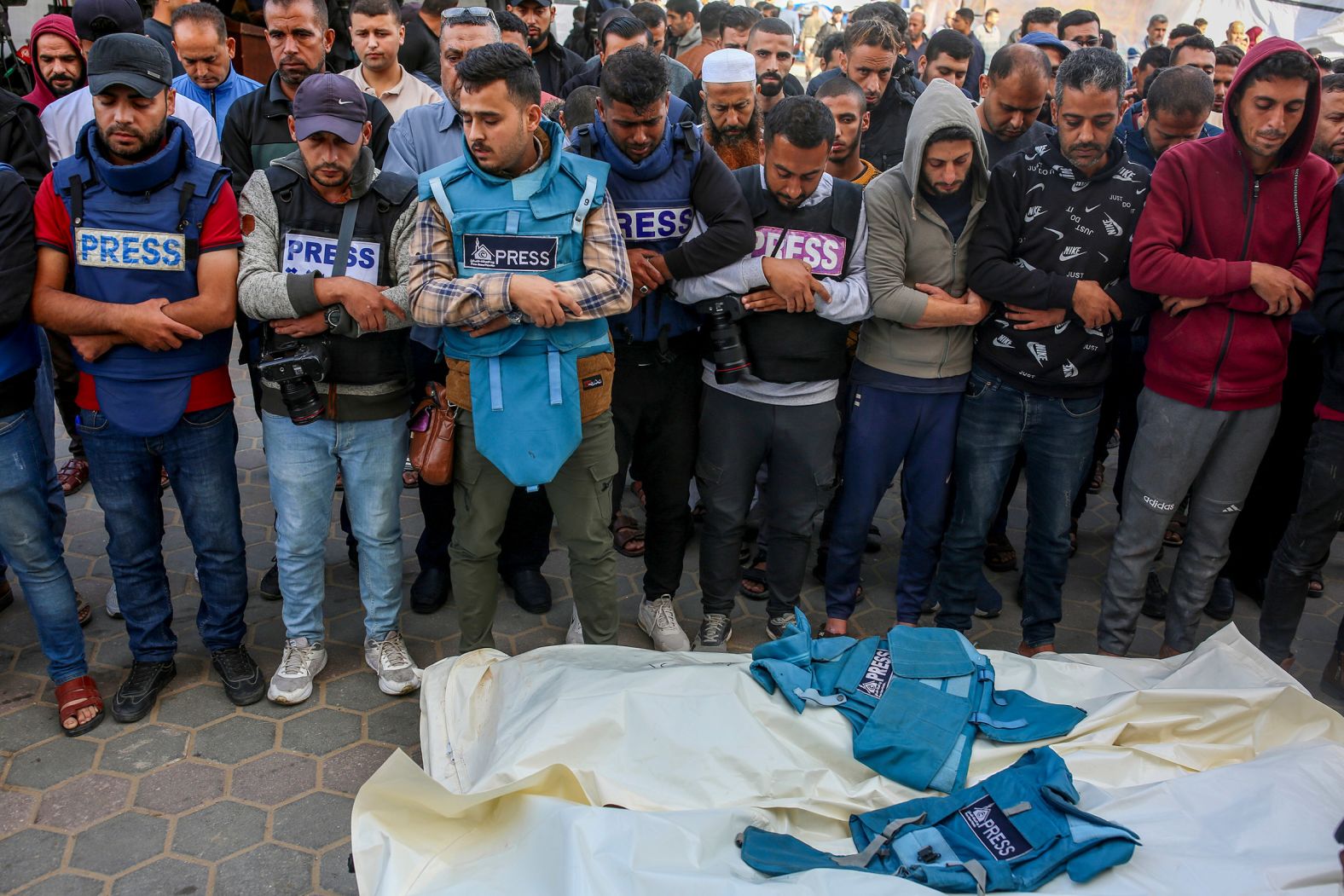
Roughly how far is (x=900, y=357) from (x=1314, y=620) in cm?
247

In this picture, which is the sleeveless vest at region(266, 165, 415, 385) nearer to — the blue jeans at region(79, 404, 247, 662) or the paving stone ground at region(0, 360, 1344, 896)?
the blue jeans at region(79, 404, 247, 662)

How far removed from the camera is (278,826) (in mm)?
3107

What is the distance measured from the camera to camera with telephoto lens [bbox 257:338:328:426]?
3.27m

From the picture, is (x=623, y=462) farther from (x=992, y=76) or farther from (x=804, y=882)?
(x=992, y=76)

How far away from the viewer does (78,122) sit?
4273 mm

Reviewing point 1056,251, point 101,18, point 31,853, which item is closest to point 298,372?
point 31,853

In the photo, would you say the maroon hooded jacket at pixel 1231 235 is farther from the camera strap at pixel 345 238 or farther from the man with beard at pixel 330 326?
the camera strap at pixel 345 238

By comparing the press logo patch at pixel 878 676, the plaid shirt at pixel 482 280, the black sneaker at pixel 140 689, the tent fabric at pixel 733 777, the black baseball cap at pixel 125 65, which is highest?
the black baseball cap at pixel 125 65

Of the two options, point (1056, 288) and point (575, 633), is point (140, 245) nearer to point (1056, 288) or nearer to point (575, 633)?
point (575, 633)

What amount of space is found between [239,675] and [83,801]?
65cm

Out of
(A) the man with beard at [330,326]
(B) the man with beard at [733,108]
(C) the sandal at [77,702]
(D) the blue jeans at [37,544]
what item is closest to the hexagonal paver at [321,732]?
(A) the man with beard at [330,326]

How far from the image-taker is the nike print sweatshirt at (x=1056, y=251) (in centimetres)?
365

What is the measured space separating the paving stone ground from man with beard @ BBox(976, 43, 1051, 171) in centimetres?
202

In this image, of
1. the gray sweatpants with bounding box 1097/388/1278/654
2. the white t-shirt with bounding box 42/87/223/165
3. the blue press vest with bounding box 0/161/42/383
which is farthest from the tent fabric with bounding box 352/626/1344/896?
the white t-shirt with bounding box 42/87/223/165
